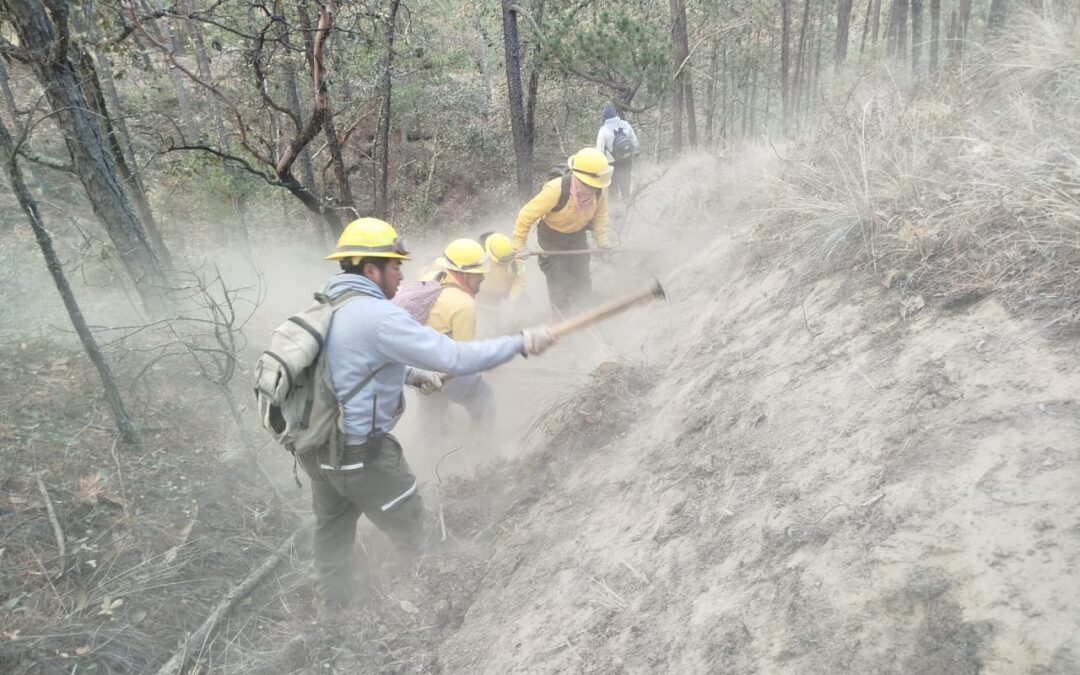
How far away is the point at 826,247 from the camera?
151 inches

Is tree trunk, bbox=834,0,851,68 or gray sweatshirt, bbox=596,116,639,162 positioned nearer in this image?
gray sweatshirt, bbox=596,116,639,162

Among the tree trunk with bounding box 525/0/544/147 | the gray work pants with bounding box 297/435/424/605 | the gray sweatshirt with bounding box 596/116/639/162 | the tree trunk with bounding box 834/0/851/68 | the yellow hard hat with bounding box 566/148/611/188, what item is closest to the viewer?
the gray work pants with bounding box 297/435/424/605

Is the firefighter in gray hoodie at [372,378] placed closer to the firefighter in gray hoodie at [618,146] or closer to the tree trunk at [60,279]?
the tree trunk at [60,279]

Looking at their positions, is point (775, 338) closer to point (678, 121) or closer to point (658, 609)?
point (658, 609)

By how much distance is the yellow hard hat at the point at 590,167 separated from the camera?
602 centimetres

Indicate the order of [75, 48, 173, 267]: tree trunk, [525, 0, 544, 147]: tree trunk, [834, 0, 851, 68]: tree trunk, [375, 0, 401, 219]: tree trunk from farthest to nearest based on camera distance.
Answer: [834, 0, 851, 68]: tree trunk → [525, 0, 544, 147]: tree trunk → [375, 0, 401, 219]: tree trunk → [75, 48, 173, 267]: tree trunk

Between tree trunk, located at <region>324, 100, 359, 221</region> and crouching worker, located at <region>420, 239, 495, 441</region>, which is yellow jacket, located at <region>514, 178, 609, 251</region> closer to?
crouching worker, located at <region>420, 239, 495, 441</region>

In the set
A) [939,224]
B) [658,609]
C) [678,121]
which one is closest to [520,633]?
[658,609]

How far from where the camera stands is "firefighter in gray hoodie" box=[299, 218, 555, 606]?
10.1 ft

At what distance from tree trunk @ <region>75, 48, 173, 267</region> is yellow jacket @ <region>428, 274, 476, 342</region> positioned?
3.89 metres

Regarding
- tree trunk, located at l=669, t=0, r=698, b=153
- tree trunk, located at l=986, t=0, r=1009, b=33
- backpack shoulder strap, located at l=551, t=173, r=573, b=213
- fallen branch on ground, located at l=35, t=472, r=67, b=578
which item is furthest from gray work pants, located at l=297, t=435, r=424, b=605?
tree trunk, located at l=986, t=0, r=1009, b=33

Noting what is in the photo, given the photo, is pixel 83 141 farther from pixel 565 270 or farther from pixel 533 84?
pixel 533 84

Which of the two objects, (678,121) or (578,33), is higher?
(578,33)

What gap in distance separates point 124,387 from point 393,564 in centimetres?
338
